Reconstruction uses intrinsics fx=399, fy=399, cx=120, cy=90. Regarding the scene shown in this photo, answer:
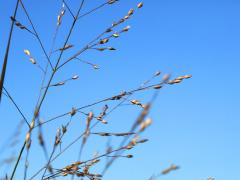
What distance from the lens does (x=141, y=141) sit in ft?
4.90

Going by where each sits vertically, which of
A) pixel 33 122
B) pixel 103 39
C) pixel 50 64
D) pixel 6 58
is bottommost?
pixel 33 122

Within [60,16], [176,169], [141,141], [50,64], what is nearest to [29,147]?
[141,141]

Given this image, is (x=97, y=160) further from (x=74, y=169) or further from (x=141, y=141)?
(x=141, y=141)

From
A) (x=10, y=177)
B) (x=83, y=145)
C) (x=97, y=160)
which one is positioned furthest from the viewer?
(x=97, y=160)

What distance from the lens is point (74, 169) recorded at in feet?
5.95

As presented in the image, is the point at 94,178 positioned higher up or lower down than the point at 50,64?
lower down

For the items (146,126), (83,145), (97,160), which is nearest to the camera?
(146,126)

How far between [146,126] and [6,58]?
3.13 ft

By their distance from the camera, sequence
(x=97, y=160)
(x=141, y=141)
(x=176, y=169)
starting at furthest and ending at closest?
1. (x=97, y=160)
2. (x=141, y=141)
3. (x=176, y=169)

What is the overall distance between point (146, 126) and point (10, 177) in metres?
0.91

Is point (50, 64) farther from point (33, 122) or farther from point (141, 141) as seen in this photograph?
point (141, 141)

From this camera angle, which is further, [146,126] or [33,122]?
[33,122]

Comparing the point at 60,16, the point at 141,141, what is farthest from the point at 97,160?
the point at 60,16

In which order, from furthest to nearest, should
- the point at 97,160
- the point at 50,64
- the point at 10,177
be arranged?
the point at 50,64 < the point at 97,160 < the point at 10,177
